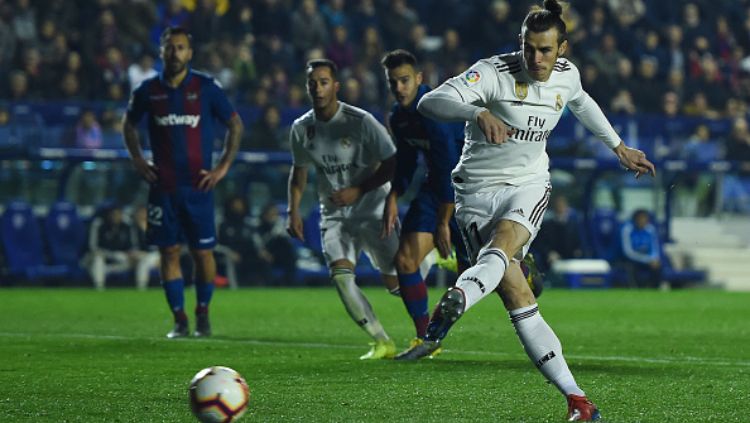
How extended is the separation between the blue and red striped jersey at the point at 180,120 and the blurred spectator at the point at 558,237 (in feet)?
31.7

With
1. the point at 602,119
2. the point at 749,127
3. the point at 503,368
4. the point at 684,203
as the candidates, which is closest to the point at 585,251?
the point at 684,203

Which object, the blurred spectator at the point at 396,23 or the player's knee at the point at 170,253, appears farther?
the blurred spectator at the point at 396,23

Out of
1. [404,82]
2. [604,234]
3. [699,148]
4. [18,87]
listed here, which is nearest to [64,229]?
[18,87]

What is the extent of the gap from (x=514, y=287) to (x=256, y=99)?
49.0 feet

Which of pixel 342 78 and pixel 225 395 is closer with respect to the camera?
pixel 225 395

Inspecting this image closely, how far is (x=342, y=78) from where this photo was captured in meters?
22.6

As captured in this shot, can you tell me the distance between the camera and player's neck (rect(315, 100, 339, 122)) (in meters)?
10.4

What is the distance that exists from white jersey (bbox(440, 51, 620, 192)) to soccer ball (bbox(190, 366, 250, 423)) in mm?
1800

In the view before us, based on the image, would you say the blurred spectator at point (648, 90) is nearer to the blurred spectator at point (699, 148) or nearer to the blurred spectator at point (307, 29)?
the blurred spectator at point (699, 148)

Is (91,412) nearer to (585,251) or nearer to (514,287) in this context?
(514,287)

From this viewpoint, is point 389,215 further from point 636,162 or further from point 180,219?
point 636,162

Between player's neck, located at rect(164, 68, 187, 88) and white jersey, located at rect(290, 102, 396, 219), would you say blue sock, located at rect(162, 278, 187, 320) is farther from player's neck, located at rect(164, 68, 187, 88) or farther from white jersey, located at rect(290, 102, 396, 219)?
white jersey, located at rect(290, 102, 396, 219)

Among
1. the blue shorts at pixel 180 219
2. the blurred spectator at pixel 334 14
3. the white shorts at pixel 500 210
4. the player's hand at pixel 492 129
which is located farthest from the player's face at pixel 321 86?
the blurred spectator at pixel 334 14

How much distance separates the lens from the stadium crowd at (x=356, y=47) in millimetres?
21188
